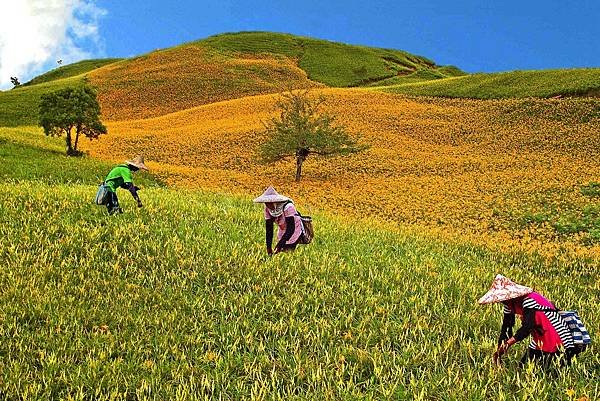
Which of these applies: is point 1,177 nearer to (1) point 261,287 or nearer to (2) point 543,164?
(1) point 261,287

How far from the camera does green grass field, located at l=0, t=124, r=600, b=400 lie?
4922 millimetres

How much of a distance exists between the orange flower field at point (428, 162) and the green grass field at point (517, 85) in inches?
157

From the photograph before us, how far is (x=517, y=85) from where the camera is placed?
60.1 meters

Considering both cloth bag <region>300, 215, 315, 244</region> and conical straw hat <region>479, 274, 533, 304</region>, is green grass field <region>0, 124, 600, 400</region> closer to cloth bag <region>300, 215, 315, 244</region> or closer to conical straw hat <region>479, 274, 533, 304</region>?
cloth bag <region>300, 215, 315, 244</region>

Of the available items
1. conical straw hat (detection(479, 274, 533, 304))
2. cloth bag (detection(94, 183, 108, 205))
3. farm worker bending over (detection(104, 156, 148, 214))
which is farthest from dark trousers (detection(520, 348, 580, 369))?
cloth bag (detection(94, 183, 108, 205))

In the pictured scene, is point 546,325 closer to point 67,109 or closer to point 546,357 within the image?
point 546,357

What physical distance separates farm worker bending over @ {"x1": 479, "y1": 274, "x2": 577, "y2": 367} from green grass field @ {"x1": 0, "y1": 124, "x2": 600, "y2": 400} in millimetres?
279

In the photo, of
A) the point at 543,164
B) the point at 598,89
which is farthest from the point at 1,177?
the point at 598,89

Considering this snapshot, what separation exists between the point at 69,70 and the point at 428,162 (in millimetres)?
96184

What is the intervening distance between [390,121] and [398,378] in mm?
45445

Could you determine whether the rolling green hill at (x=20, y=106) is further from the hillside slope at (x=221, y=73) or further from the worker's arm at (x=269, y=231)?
the worker's arm at (x=269, y=231)

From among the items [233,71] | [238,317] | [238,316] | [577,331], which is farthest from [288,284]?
[233,71]

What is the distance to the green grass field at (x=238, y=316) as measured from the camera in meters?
4.92

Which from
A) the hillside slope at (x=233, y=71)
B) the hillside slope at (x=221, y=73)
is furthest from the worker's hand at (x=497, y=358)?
the hillside slope at (x=233, y=71)
